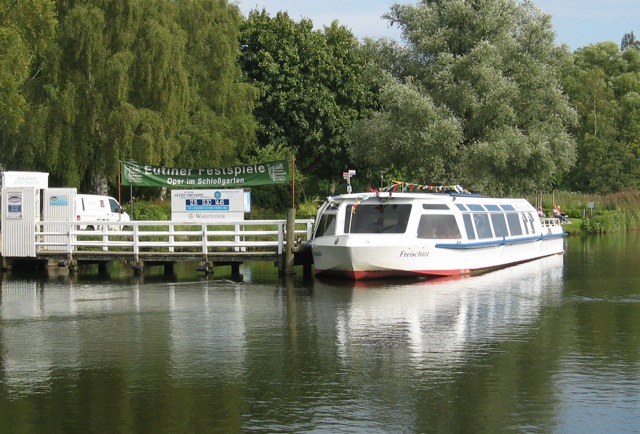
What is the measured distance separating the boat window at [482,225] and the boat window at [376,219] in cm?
357

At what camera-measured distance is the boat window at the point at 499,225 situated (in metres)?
30.7

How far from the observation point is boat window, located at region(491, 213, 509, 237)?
101 feet

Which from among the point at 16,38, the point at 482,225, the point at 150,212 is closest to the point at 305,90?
the point at 150,212

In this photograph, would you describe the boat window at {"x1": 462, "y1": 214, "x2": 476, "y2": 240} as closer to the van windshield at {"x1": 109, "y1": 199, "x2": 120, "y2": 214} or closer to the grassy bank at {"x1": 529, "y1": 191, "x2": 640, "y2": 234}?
the van windshield at {"x1": 109, "y1": 199, "x2": 120, "y2": 214}

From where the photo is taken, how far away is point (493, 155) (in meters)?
42.8

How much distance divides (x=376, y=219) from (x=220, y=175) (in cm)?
620

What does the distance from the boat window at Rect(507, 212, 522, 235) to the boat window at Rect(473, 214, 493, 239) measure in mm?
2640

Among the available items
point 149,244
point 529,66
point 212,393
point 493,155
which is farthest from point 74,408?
point 529,66

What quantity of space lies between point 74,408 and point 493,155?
33563mm

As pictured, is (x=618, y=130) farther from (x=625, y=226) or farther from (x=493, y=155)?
(x=493, y=155)

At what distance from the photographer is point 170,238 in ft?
98.9

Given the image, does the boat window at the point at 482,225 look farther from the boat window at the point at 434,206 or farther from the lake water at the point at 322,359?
the lake water at the point at 322,359

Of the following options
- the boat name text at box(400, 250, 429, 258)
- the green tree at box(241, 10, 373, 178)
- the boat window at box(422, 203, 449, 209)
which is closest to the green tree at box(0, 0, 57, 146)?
the boat window at box(422, 203, 449, 209)

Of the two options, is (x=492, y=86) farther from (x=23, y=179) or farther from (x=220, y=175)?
(x=23, y=179)
